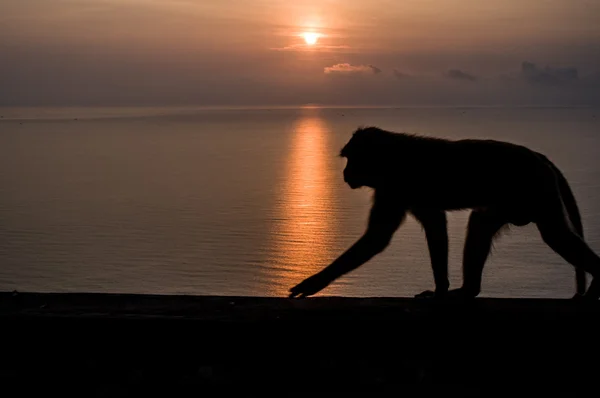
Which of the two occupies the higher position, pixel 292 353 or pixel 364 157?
pixel 364 157

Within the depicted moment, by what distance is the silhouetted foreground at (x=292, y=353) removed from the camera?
4.51 m

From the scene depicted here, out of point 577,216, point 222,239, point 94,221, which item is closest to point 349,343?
point 577,216

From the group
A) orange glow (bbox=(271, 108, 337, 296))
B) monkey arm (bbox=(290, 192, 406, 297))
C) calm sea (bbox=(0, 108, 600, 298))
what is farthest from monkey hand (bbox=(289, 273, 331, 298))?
orange glow (bbox=(271, 108, 337, 296))

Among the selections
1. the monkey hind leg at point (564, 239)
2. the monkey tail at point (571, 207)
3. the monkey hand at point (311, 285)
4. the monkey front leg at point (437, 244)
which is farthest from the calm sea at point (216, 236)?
the monkey hind leg at point (564, 239)

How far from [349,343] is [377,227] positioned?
2183 mm

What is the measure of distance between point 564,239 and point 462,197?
81cm

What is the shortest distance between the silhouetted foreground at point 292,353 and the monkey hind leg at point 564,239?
53.2 inches

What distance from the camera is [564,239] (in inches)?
235

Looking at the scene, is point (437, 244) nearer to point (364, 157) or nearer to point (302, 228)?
point (364, 157)

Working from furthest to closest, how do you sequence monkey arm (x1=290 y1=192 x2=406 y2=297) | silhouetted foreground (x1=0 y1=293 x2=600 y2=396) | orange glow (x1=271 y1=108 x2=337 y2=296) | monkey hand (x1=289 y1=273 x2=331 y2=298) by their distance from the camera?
1. orange glow (x1=271 y1=108 x2=337 y2=296)
2. monkey arm (x1=290 y1=192 x2=406 y2=297)
3. monkey hand (x1=289 y1=273 x2=331 y2=298)
4. silhouetted foreground (x1=0 y1=293 x2=600 y2=396)

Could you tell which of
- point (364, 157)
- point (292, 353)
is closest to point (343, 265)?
point (364, 157)

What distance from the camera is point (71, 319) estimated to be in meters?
4.55

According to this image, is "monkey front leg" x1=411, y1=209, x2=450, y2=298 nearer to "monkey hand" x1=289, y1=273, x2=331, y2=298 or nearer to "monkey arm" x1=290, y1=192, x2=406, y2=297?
"monkey arm" x1=290, y1=192, x2=406, y2=297

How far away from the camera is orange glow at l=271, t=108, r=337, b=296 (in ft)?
52.2
